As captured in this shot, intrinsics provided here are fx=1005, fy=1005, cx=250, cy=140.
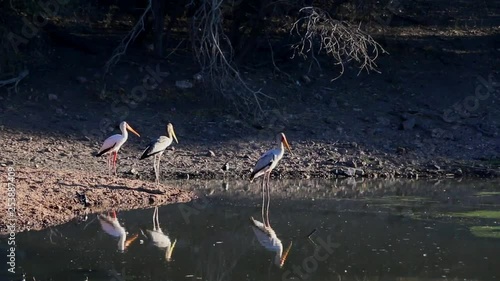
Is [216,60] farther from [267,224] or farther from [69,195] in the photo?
[267,224]

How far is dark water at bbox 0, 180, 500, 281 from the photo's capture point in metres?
10.5

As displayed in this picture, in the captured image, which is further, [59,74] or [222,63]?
[59,74]

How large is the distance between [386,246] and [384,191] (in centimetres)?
379

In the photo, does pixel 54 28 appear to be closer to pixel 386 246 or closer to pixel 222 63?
pixel 222 63

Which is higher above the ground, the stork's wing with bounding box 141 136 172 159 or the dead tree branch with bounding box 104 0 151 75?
the dead tree branch with bounding box 104 0 151 75

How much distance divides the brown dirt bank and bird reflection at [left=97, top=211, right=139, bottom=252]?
29cm

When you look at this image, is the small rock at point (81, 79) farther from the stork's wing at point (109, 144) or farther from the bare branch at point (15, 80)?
the stork's wing at point (109, 144)

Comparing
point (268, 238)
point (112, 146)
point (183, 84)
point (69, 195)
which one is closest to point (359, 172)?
point (112, 146)

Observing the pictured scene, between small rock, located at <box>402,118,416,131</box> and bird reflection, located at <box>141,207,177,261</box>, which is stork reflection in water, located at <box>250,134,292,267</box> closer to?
bird reflection, located at <box>141,207,177,261</box>

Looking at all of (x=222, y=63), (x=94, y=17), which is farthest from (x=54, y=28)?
(x=222, y=63)

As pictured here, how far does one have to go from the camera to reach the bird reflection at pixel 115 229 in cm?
1175

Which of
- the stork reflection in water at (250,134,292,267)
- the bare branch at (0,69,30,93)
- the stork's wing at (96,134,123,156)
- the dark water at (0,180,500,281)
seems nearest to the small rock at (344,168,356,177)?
the dark water at (0,180,500,281)

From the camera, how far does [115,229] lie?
12422mm

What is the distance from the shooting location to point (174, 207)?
45.3 ft
